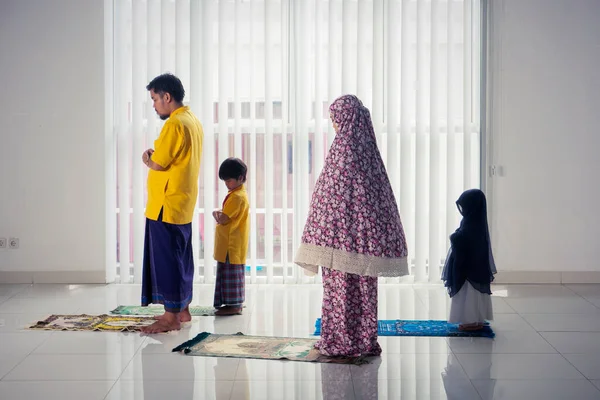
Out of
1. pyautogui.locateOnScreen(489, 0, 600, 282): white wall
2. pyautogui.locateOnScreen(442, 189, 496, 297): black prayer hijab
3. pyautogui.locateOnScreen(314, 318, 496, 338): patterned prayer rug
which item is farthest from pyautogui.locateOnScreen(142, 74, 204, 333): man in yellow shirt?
pyautogui.locateOnScreen(489, 0, 600, 282): white wall

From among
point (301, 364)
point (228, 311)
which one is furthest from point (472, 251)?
point (228, 311)

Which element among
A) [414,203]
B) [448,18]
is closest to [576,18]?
[448,18]

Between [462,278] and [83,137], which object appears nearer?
[462,278]

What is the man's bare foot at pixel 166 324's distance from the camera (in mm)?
→ 4547

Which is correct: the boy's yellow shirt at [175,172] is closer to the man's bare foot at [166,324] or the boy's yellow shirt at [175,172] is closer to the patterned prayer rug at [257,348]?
the man's bare foot at [166,324]

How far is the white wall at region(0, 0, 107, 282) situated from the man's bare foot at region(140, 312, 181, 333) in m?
1.73

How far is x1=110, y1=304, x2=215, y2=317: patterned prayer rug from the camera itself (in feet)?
16.7

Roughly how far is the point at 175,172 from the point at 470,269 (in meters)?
1.74

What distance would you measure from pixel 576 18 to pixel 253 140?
2.61m

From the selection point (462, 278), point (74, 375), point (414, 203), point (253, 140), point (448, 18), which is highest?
point (448, 18)

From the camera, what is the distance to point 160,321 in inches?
180

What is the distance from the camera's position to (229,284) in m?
5.04

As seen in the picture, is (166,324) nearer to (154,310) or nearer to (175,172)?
(154,310)

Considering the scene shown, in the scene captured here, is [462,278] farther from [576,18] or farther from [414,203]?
[576,18]
